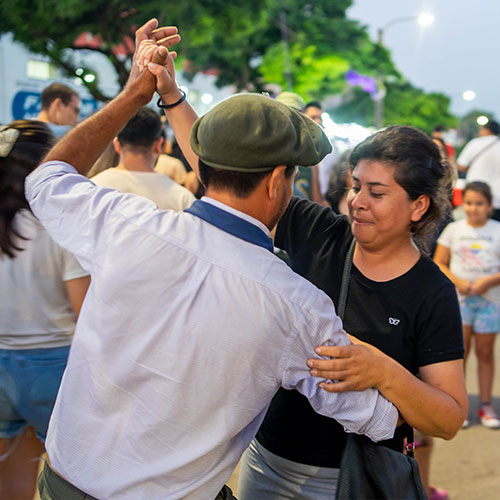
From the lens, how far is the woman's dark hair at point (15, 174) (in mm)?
2506

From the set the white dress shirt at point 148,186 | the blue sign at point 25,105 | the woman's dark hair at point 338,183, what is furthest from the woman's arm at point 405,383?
the blue sign at point 25,105

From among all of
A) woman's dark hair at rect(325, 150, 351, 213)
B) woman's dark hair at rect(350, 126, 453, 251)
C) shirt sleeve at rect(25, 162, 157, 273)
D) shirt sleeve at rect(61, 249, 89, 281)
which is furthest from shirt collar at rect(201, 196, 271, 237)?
woman's dark hair at rect(325, 150, 351, 213)

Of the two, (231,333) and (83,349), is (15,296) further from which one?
(231,333)

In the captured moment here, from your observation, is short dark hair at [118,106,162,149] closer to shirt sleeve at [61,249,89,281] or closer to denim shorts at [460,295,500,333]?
shirt sleeve at [61,249,89,281]

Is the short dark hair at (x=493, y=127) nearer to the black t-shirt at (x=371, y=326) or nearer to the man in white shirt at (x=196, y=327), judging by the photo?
the black t-shirt at (x=371, y=326)

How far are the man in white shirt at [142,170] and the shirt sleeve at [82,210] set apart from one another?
85.8 inches

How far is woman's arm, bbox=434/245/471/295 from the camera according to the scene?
4750 mm

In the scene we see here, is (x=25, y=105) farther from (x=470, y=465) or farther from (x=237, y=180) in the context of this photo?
(x=237, y=180)

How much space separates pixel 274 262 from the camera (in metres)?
1.39

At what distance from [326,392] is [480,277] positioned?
3.74m

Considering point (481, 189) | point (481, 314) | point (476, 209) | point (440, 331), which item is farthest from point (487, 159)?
point (440, 331)

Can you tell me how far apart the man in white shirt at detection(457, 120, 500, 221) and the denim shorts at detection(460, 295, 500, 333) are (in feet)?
6.49

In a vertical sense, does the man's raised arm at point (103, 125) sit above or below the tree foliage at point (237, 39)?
above

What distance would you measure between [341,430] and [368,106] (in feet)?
131
